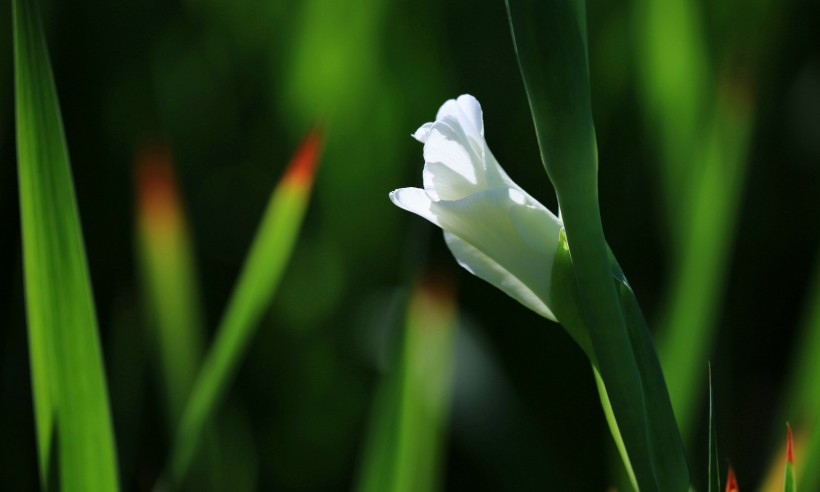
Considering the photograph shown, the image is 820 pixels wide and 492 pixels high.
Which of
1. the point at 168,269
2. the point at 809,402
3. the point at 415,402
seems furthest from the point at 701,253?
the point at 168,269

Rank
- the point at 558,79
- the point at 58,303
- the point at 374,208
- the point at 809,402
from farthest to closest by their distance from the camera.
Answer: the point at 374,208 < the point at 809,402 < the point at 58,303 < the point at 558,79

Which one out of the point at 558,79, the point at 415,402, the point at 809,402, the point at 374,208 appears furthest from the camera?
the point at 374,208

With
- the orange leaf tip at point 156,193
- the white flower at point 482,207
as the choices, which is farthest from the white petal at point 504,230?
the orange leaf tip at point 156,193

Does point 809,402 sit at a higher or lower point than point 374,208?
lower

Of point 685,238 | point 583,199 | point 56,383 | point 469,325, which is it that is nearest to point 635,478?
point 583,199

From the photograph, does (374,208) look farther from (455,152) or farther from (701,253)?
(455,152)

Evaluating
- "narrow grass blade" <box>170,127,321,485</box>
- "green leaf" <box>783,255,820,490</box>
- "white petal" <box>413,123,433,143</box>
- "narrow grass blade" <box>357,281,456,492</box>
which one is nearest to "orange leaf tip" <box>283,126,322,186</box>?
"narrow grass blade" <box>170,127,321,485</box>
